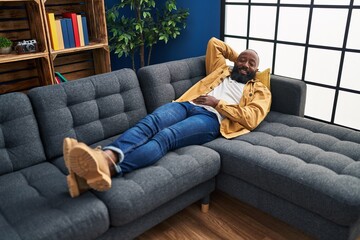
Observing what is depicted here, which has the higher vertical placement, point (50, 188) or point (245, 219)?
point (50, 188)

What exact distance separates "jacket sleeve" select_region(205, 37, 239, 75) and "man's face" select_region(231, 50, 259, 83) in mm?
177

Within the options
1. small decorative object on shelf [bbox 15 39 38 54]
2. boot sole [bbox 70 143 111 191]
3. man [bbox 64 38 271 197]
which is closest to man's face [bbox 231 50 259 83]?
man [bbox 64 38 271 197]

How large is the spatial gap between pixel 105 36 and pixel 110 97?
1247mm

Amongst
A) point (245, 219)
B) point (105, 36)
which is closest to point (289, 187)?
point (245, 219)

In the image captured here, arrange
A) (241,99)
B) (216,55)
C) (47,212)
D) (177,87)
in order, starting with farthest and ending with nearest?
(216,55)
(177,87)
(241,99)
(47,212)

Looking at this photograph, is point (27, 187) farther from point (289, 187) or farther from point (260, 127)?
point (260, 127)

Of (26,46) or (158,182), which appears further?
(26,46)

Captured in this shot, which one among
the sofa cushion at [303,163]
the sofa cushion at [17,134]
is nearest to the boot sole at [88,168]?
the sofa cushion at [17,134]

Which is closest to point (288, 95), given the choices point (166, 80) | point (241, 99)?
point (241, 99)

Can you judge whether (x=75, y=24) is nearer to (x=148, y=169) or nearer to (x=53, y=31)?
(x=53, y=31)

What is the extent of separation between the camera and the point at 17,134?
1.77 meters

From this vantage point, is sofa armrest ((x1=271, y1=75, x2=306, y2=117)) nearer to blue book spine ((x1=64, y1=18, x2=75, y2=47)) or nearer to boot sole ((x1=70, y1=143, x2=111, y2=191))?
boot sole ((x1=70, y1=143, x2=111, y2=191))

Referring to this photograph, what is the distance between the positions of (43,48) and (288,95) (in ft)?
6.78

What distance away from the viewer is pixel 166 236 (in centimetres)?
190
